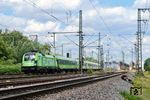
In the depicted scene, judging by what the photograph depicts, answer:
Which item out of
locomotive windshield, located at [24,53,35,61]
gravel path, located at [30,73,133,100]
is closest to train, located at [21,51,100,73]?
locomotive windshield, located at [24,53,35,61]

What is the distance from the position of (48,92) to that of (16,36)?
4925 inches

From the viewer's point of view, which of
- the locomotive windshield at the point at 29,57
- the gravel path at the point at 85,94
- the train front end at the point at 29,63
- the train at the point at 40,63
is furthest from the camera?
the locomotive windshield at the point at 29,57

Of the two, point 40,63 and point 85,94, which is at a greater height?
point 40,63

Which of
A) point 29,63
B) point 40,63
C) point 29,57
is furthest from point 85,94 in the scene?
point 29,57

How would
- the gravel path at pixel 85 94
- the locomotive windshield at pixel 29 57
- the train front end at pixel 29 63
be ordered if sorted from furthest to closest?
the locomotive windshield at pixel 29 57
the train front end at pixel 29 63
the gravel path at pixel 85 94

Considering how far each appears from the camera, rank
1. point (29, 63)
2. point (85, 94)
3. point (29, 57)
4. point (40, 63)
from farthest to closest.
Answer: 1. point (29, 57)
2. point (40, 63)
3. point (29, 63)
4. point (85, 94)

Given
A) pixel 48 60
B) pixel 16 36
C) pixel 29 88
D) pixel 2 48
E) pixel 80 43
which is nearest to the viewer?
pixel 29 88

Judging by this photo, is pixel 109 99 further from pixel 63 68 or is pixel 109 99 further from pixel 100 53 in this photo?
pixel 100 53

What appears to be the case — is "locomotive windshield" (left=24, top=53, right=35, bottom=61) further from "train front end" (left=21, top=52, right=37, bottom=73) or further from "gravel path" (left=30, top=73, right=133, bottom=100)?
"gravel path" (left=30, top=73, right=133, bottom=100)

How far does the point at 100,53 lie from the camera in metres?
114

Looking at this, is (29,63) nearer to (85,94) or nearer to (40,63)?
(40,63)

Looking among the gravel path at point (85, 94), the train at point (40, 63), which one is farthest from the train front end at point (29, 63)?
the gravel path at point (85, 94)

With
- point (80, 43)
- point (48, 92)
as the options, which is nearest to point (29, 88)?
point (48, 92)

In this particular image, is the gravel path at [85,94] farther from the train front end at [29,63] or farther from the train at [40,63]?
the train at [40,63]
